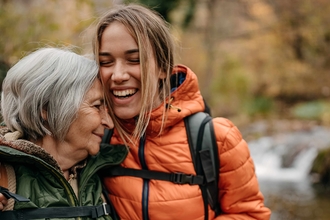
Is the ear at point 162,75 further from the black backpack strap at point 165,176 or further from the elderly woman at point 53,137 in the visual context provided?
the black backpack strap at point 165,176

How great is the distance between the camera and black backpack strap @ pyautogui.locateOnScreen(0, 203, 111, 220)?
6.01 ft

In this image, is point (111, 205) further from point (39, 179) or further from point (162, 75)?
point (162, 75)

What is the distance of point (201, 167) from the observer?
225 cm

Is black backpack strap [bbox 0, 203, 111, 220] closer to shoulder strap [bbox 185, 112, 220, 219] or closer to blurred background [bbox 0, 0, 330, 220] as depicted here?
shoulder strap [bbox 185, 112, 220, 219]

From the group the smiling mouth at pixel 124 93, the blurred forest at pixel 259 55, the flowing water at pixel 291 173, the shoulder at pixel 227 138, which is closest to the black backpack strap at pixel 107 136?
the smiling mouth at pixel 124 93

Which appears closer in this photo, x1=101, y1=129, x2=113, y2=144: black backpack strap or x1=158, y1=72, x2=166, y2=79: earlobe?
x1=158, y1=72, x2=166, y2=79: earlobe

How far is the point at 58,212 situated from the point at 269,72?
20.3m

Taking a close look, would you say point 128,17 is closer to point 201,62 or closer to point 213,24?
point 213,24

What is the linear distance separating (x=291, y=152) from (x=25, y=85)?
10.9m

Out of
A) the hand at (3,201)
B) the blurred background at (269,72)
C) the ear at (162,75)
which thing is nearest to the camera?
the hand at (3,201)

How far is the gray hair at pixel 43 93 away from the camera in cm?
200

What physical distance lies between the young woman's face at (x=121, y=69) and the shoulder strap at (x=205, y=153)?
0.33 m

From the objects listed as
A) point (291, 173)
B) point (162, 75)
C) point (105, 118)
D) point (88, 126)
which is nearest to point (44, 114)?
point (88, 126)

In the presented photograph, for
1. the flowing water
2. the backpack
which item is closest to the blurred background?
the flowing water
